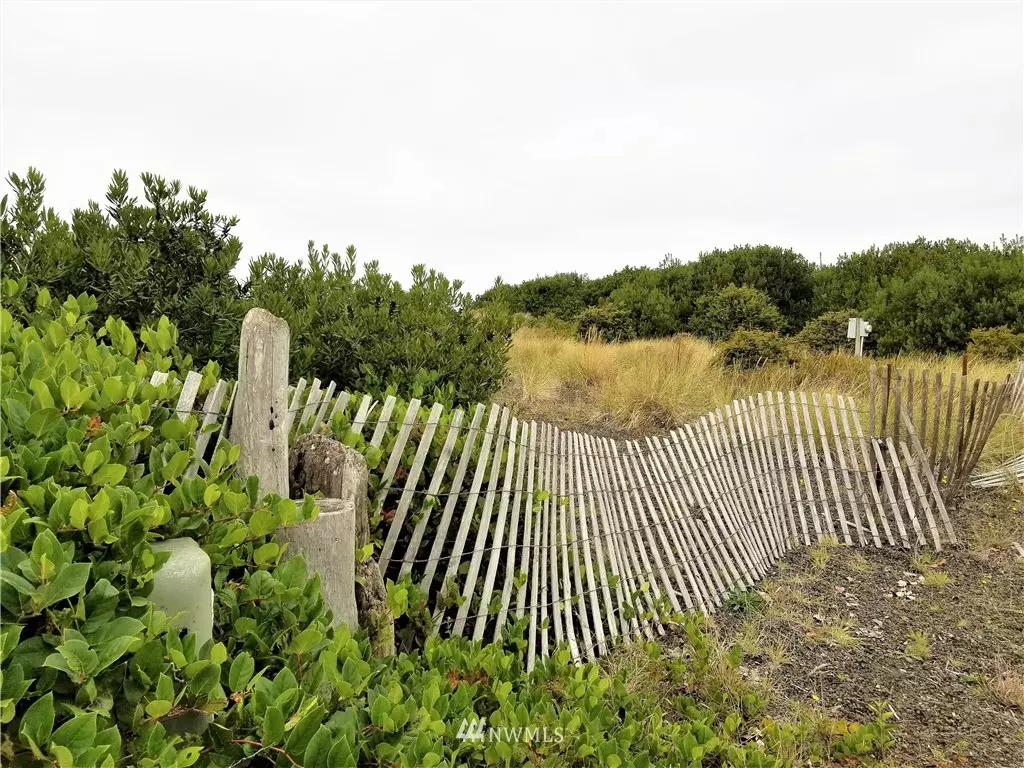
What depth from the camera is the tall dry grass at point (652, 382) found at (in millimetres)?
8086

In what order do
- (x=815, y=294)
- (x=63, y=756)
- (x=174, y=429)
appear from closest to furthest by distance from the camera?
1. (x=63, y=756)
2. (x=174, y=429)
3. (x=815, y=294)

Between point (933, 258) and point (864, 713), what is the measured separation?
17.1 meters

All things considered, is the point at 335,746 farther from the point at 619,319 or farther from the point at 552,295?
the point at 552,295

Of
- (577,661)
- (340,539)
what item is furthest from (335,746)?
(577,661)

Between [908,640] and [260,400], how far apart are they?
3.90 m

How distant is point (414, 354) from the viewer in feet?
13.3

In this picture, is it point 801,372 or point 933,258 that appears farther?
point 933,258

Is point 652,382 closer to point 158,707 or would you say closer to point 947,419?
point 947,419

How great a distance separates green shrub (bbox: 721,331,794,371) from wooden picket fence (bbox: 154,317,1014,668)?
5.80 meters

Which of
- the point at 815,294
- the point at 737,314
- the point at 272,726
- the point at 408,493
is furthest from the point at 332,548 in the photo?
the point at 815,294

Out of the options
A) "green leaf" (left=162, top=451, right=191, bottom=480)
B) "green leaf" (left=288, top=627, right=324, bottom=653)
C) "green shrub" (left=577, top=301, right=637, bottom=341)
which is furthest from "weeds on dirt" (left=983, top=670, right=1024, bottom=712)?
"green shrub" (left=577, top=301, right=637, bottom=341)

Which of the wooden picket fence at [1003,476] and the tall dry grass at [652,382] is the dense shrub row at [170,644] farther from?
the wooden picket fence at [1003,476]

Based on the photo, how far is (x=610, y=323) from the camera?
54.7 ft

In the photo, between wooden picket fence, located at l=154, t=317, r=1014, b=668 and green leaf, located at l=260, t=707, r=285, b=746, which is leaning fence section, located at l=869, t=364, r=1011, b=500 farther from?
green leaf, located at l=260, t=707, r=285, b=746
